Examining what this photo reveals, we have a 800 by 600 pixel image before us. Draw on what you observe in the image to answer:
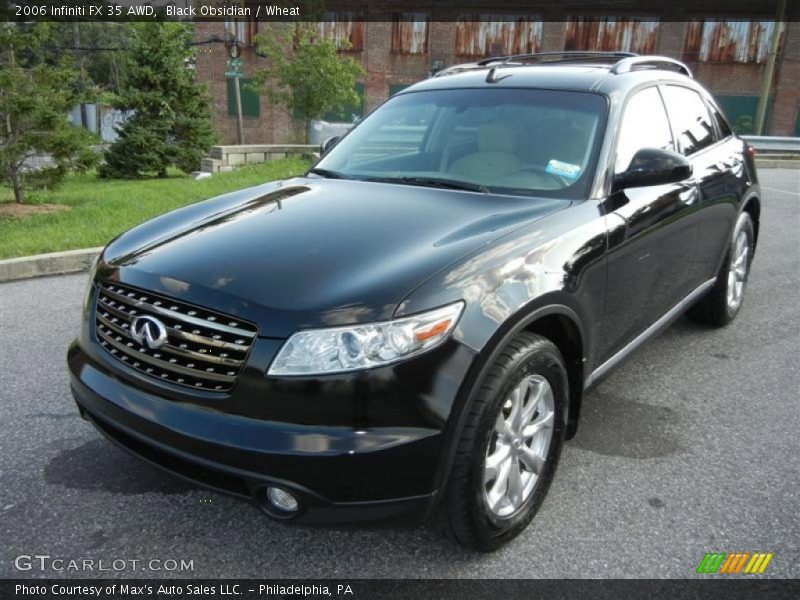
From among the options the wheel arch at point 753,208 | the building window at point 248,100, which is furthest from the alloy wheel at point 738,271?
the building window at point 248,100

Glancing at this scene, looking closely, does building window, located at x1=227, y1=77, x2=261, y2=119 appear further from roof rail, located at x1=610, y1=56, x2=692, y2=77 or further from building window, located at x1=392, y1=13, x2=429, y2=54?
roof rail, located at x1=610, y1=56, x2=692, y2=77

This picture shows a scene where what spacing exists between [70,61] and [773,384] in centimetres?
1059

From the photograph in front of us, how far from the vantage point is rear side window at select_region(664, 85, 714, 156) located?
12.9 ft

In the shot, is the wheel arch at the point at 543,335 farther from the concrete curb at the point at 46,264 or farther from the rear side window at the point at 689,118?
the concrete curb at the point at 46,264

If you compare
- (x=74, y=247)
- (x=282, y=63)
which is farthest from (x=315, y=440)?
(x=282, y=63)

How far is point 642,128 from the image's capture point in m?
3.48

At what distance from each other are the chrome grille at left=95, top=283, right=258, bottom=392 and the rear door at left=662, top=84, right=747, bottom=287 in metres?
2.85

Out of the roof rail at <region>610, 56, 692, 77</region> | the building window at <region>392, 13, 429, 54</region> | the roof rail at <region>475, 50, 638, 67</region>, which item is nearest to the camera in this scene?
the roof rail at <region>610, 56, 692, 77</region>

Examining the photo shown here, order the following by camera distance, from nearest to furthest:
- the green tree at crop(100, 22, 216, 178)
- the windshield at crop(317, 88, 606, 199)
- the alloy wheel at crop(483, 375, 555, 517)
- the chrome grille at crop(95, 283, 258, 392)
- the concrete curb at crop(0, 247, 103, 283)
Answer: the chrome grille at crop(95, 283, 258, 392)
the alloy wheel at crop(483, 375, 555, 517)
the windshield at crop(317, 88, 606, 199)
the concrete curb at crop(0, 247, 103, 283)
the green tree at crop(100, 22, 216, 178)

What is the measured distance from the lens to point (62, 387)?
3875 mm

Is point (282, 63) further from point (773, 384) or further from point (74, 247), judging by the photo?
point (773, 384)

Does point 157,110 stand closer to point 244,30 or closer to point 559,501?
point 559,501

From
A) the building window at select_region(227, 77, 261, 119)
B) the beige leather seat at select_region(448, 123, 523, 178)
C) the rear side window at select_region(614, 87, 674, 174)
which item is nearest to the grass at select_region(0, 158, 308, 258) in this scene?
the beige leather seat at select_region(448, 123, 523, 178)

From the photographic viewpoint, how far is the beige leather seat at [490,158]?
10.7 ft
